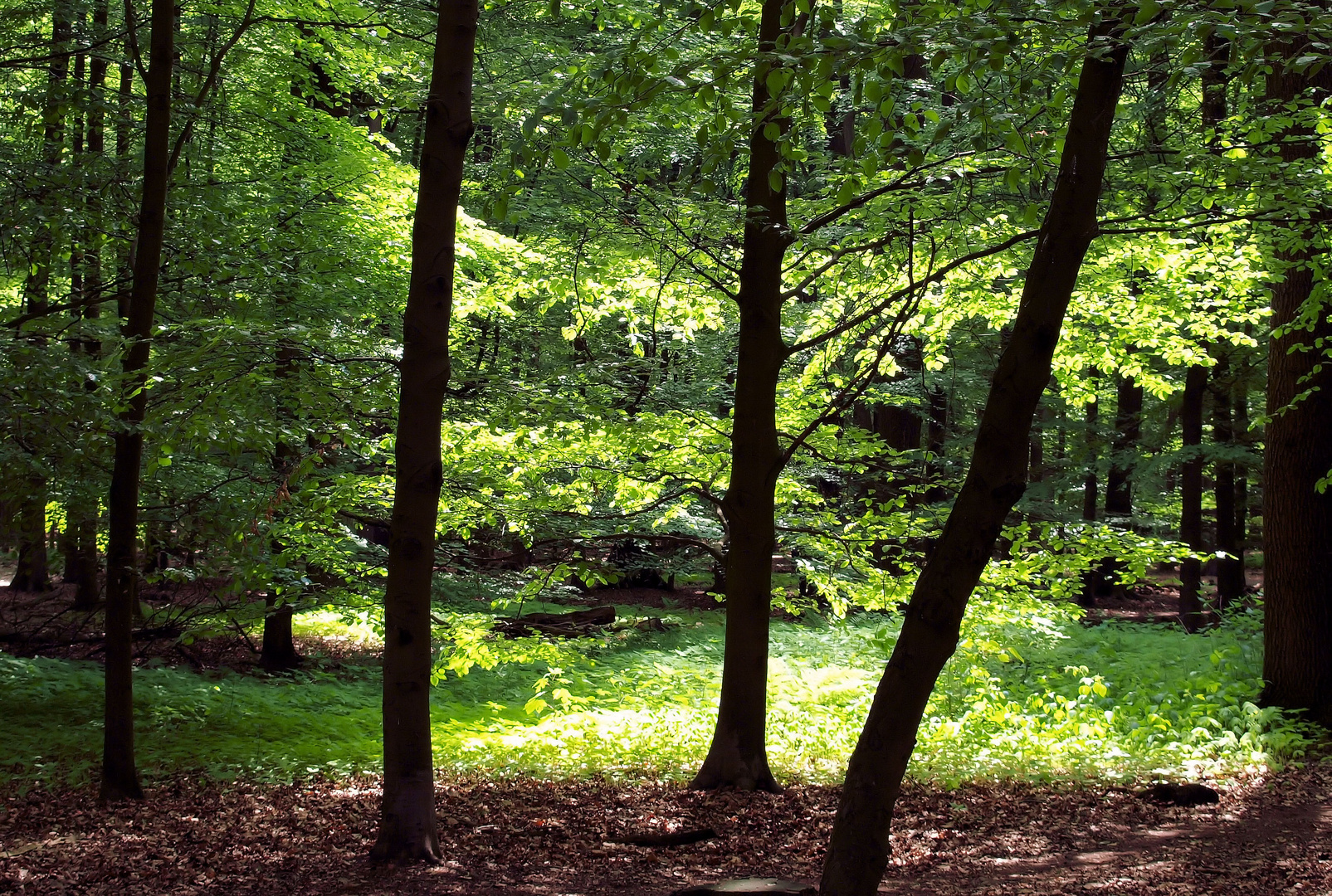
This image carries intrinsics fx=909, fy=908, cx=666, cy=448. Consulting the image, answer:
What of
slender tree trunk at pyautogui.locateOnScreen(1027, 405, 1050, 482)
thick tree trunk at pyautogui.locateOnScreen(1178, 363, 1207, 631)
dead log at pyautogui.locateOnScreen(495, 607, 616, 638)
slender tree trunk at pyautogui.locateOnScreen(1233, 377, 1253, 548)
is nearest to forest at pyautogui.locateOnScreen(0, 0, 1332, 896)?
dead log at pyautogui.locateOnScreen(495, 607, 616, 638)

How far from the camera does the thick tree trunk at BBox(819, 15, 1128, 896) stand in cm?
348

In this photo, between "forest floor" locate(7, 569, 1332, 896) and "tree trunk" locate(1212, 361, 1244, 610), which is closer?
"forest floor" locate(7, 569, 1332, 896)

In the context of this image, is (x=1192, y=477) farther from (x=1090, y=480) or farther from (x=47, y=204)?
(x=47, y=204)

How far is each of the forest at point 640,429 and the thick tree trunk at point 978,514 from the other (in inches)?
0.7

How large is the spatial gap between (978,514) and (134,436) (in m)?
5.86

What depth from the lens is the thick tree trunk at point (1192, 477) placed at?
558 inches

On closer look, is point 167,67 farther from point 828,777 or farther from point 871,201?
point 828,777

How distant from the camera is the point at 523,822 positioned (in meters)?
6.50

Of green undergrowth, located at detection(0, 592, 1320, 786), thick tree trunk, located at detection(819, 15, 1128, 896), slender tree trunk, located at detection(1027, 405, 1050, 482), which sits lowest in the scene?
green undergrowth, located at detection(0, 592, 1320, 786)

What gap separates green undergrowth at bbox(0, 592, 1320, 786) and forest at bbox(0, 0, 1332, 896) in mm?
71

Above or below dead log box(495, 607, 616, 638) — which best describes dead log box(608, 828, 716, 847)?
below

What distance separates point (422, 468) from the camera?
522 cm

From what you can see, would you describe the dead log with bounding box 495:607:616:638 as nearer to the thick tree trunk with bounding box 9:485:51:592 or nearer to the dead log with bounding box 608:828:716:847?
the dead log with bounding box 608:828:716:847

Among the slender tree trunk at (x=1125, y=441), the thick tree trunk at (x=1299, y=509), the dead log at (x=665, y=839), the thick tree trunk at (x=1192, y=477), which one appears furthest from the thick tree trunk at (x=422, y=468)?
the slender tree trunk at (x=1125, y=441)
